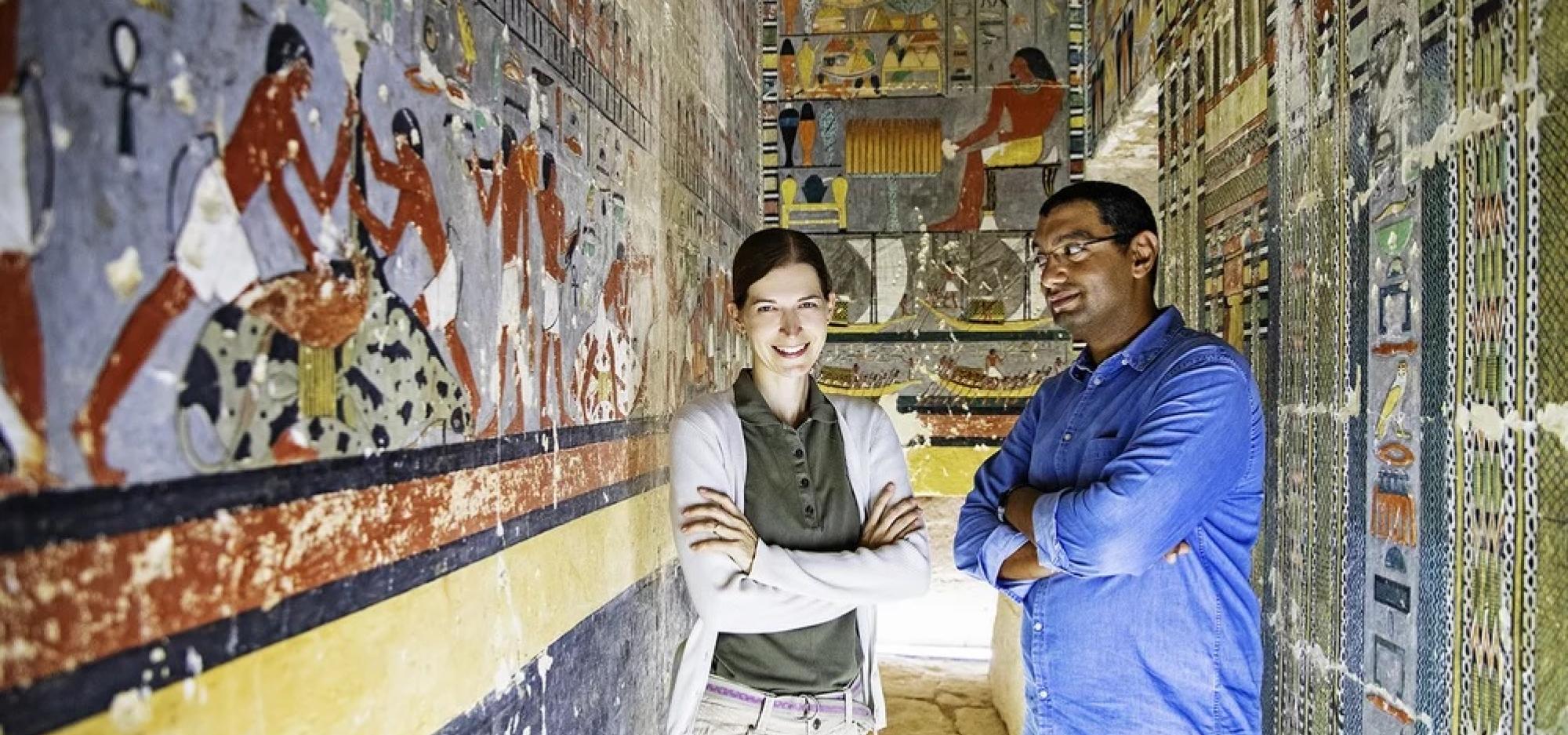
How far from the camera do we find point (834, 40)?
5.49 m

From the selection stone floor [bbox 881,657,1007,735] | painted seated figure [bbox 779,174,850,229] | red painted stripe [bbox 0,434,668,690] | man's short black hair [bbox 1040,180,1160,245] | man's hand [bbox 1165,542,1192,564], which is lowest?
stone floor [bbox 881,657,1007,735]

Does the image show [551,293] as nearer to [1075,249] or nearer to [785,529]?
[785,529]

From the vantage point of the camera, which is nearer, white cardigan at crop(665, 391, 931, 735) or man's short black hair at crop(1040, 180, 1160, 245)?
white cardigan at crop(665, 391, 931, 735)

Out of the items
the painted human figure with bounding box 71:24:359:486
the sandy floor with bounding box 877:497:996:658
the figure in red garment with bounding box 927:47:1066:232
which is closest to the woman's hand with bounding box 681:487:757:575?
the painted human figure with bounding box 71:24:359:486

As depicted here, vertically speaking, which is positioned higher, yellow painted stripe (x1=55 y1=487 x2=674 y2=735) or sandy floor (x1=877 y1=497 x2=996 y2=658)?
yellow painted stripe (x1=55 y1=487 x2=674 y2=735)

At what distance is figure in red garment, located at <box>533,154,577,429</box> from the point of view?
1.89m

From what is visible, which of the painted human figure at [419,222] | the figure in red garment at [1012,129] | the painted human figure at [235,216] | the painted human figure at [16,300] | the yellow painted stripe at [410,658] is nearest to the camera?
the painted human figure at [16,300]

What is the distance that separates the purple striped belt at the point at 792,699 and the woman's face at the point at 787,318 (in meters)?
0.67

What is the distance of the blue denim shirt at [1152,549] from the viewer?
1666 mm

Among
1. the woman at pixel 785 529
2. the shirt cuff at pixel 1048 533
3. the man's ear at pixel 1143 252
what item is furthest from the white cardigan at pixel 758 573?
the man's ear at pixel 1143 252

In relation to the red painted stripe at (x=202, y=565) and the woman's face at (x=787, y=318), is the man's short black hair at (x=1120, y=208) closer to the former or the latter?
the woman's face at (x=787, y=318)

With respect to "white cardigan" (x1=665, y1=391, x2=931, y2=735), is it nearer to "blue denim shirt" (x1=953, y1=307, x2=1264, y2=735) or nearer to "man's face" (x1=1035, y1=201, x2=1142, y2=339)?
"blue denim shirt" (x1=953, y1=307, x2=1264, y2=735)

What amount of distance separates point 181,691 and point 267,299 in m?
→ 0.41

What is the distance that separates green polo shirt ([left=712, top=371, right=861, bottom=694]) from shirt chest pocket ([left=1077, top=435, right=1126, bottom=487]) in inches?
18.7
